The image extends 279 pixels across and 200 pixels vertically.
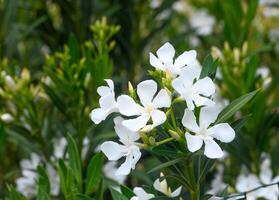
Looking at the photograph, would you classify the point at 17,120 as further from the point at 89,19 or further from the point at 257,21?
the point at 257,21

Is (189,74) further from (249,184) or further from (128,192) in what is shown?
(249,184)

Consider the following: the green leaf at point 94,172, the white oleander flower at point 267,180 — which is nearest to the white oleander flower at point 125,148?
the green leaf at point 94,172

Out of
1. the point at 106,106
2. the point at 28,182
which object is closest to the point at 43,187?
the point at 106,106

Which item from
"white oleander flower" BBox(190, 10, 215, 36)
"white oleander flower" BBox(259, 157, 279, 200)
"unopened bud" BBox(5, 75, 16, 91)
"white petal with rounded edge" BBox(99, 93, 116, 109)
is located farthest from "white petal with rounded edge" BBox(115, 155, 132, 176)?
"white oleander flower" BBox(190, 10, 215, 36)

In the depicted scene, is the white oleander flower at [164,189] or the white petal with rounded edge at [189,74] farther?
the white oleander flower at [164,189]

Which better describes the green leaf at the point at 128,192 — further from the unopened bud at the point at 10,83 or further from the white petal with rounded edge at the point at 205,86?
the unopened bud at the point at 10,83

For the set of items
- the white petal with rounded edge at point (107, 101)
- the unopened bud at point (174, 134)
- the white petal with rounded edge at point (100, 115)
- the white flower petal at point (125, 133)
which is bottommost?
the unopened bud at point (174, 134)

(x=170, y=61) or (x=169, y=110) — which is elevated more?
(x=170, y=61)
